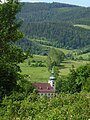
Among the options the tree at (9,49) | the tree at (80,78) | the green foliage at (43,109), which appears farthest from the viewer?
the tree at (80,78)

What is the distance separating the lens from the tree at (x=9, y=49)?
20.1m

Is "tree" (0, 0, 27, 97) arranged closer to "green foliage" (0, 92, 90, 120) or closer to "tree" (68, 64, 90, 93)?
"green foliage" (0, 92, 90, 120)

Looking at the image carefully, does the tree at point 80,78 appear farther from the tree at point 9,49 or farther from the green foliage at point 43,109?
the green foliage at point 43,109

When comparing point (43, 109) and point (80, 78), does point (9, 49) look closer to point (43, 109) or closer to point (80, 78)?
point (43, 109)

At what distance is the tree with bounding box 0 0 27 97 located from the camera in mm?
20094

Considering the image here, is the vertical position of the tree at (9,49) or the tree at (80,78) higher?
the tree at (9,49)

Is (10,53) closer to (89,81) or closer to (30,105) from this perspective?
(30,105)

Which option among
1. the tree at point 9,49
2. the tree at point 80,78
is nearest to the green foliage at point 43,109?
the tree at point 9,49

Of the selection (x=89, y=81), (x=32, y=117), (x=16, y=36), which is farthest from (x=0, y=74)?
(x=89, y=81)

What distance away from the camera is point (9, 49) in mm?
20703

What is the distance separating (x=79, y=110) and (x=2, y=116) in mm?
3035

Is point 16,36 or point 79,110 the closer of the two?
point 79,110

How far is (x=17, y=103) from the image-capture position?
53.0 feet

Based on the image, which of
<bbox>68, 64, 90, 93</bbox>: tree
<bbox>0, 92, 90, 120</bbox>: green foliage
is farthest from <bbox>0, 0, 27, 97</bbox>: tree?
<bbox>68, 64, 90, 93</bbox>: tree
